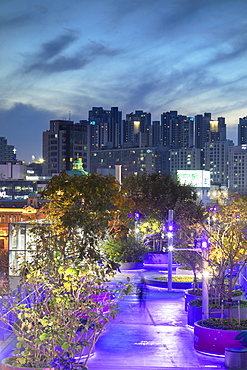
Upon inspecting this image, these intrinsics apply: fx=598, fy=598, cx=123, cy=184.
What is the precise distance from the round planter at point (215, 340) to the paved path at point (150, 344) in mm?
222

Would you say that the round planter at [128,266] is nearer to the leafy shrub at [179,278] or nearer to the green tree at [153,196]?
the leafy shrub at [179,278]

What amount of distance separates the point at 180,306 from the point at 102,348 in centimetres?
822

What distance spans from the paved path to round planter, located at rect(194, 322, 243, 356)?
0.73ft

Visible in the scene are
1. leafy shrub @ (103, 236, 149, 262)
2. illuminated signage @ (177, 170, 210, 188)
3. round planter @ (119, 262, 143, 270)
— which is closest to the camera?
round planter @ (119, 262, 143, 270)

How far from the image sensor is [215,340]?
1564cm

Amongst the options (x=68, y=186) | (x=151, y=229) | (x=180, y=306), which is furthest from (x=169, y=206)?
(x=68, y=186)

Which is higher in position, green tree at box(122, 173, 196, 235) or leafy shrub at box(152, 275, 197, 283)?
green tree at box(122, 173, 196, 235)

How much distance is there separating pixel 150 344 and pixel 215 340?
7.53ft

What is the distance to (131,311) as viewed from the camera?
890 inches

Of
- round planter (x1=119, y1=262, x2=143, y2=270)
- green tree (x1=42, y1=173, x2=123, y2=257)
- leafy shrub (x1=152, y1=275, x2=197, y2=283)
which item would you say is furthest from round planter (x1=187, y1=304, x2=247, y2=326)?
round planter (x1=119, y1=262, x2=143, y2=270)

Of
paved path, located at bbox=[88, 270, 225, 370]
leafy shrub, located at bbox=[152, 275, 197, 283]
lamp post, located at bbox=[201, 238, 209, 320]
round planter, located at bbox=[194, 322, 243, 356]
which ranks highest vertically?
lamp post, located at bbox=[201, 238, 209, 320]

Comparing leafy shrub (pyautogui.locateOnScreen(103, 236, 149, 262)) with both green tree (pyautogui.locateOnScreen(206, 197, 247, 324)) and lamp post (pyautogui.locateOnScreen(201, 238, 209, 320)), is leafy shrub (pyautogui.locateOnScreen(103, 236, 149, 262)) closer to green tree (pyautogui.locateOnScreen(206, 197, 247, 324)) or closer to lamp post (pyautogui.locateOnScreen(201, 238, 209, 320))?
green tree (pyautogui.locateOnScreen(206, 197, 247, 324))

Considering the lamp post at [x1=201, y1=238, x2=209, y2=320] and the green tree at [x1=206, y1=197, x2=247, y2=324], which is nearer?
the green tree at [x1=206, y1=197, x2=247, y2=324]

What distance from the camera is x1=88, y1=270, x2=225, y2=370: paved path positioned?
15.0 metres
